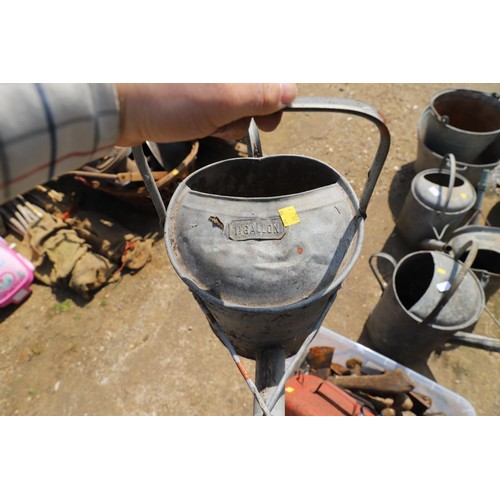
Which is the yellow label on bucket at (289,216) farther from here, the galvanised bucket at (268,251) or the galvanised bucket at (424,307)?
the galvanised bucket at (424,307)

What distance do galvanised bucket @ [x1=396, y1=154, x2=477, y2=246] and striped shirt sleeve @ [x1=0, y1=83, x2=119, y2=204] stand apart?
9.67ft

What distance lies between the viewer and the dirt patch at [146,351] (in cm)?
280

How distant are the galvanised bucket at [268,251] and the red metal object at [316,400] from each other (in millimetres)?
803

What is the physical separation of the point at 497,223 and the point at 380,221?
129 centimetres

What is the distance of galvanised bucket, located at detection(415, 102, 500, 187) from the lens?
3.45 metres

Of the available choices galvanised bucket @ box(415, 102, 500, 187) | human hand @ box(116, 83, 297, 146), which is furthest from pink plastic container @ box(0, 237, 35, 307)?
galvanised bucket @ box(415, 102, 500, 187)

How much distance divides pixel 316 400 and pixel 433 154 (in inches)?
107

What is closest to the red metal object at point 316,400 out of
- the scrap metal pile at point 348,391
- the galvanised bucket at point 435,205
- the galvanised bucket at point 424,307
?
the scrap metal pile at point 348,391

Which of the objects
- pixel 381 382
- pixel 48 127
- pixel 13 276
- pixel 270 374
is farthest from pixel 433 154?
pixel 13 276

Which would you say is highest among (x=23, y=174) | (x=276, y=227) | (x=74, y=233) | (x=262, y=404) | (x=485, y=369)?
(x=23, y=174)

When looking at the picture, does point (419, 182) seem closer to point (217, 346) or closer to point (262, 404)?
point (217, 346)

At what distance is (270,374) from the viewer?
4.20 feet

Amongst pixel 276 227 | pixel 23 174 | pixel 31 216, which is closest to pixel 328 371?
pixel 276 227

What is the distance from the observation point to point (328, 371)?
2.52m
